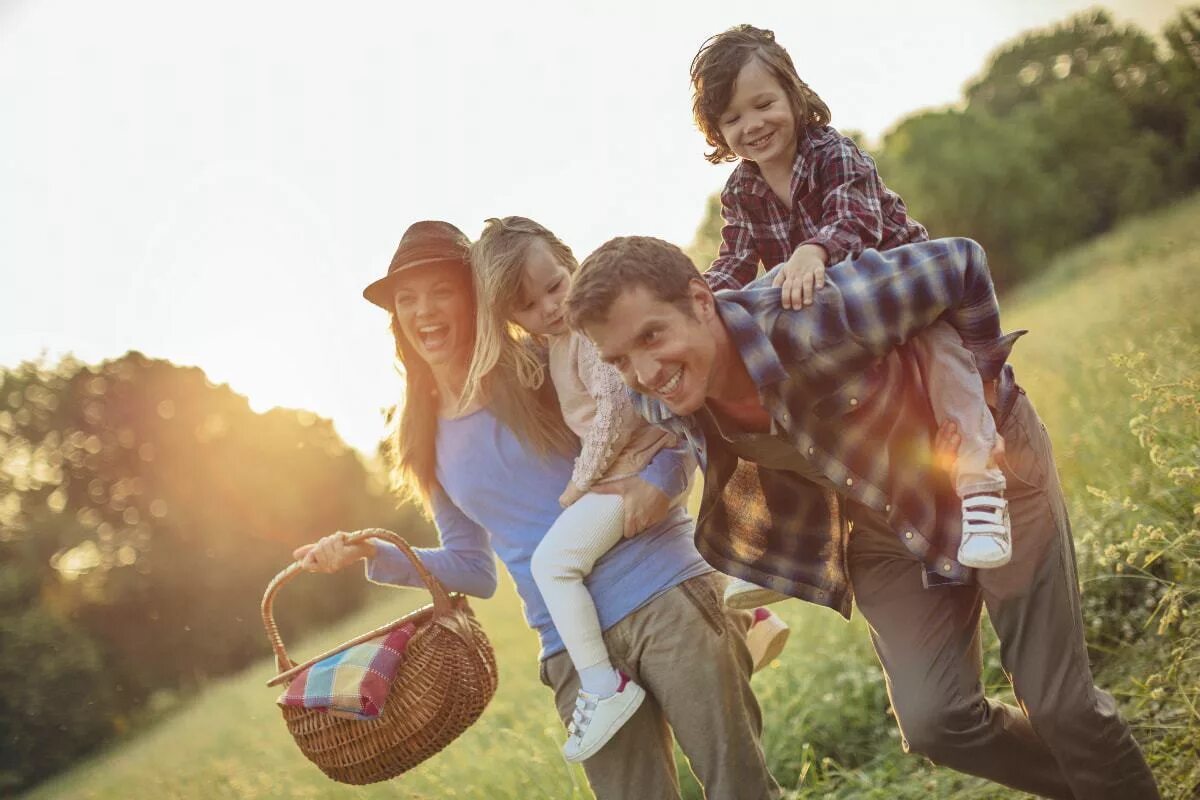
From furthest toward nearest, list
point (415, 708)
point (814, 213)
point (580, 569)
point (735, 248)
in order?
point (735, 248)
point (814, 213)
point (415, 708)
point (580, 569)

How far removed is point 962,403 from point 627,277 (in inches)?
37.8

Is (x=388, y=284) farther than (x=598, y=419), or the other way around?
(x=388, y=284)

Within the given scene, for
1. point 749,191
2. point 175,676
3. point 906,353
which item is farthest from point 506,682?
point 175,676

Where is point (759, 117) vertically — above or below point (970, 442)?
above

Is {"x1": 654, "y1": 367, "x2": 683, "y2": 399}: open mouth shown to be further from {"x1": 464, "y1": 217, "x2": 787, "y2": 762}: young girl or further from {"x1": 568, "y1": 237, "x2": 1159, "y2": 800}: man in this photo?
{"x1": 464, "y1": 217, "x2": 787, "y2": 762}: young girl

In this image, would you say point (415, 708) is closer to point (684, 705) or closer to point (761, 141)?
point (684, 705)

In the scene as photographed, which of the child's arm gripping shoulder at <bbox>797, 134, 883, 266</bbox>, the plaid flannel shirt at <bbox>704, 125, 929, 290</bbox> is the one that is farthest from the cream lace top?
the child's arm gripping shoulder at <bbox>797, 134, 883, 266</bbox>

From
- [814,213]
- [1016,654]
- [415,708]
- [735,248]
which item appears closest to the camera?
[1016,654]

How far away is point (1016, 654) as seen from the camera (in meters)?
2.80

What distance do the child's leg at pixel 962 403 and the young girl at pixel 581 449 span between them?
35.0 inches

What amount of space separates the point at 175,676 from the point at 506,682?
12088 mm

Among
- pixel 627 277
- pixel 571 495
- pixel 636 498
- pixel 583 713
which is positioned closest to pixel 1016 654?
pixel 636 498

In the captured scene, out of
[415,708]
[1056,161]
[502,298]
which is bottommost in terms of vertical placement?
→ [1056,161]

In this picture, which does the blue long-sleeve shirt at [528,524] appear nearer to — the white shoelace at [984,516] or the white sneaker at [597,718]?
the white sneaker at [597,718]
